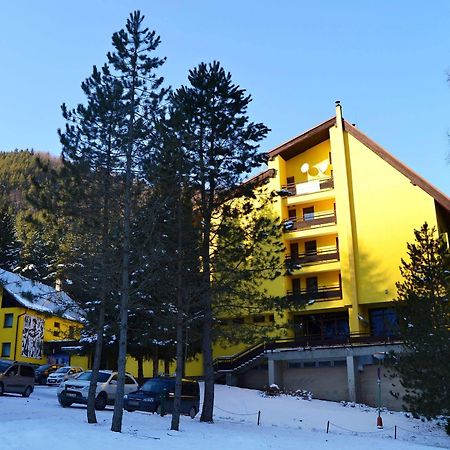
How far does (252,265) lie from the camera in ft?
73.9

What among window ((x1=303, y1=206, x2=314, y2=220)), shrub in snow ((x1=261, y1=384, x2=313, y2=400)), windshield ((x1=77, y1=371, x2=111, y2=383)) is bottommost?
shrub in snow ((x1=261, y1=384, x2=313, y2=400))

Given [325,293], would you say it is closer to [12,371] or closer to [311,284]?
[311,284]

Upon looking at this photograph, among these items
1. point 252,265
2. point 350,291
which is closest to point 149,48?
point 252,265

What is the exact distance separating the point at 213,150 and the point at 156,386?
404 inches

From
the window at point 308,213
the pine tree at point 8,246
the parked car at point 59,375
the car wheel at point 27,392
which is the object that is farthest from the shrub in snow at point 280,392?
the pine tree at point 8,246

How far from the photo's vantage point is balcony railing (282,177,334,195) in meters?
43.8

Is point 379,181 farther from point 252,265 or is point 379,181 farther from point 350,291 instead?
point 252,265

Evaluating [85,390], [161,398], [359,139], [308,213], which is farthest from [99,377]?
[359,139]

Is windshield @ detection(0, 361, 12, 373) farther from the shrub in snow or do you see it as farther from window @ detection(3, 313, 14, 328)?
window @ detection(3, 313, 14, 328)

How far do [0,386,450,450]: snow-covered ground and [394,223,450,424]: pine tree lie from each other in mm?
1996

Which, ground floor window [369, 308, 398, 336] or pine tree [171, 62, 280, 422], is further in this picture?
ground floor window [369, 308, 398, 336]

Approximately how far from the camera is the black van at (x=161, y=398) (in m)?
22.0

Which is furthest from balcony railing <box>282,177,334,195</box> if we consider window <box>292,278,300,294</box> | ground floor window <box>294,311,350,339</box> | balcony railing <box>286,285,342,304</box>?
ground floor window <box>294,311,350,339</box>

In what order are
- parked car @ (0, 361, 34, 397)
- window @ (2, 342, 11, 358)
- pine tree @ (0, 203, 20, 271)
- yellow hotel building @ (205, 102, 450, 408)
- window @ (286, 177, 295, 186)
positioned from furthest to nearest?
pine tree @ (0, 203, 20, 271), window @ (2, 342, 11, 358), window @ (286, 177, 295, 186), yellow hotel building @ (205, 102, 450, 408), parked car @ (0, 361, 34, 397)
